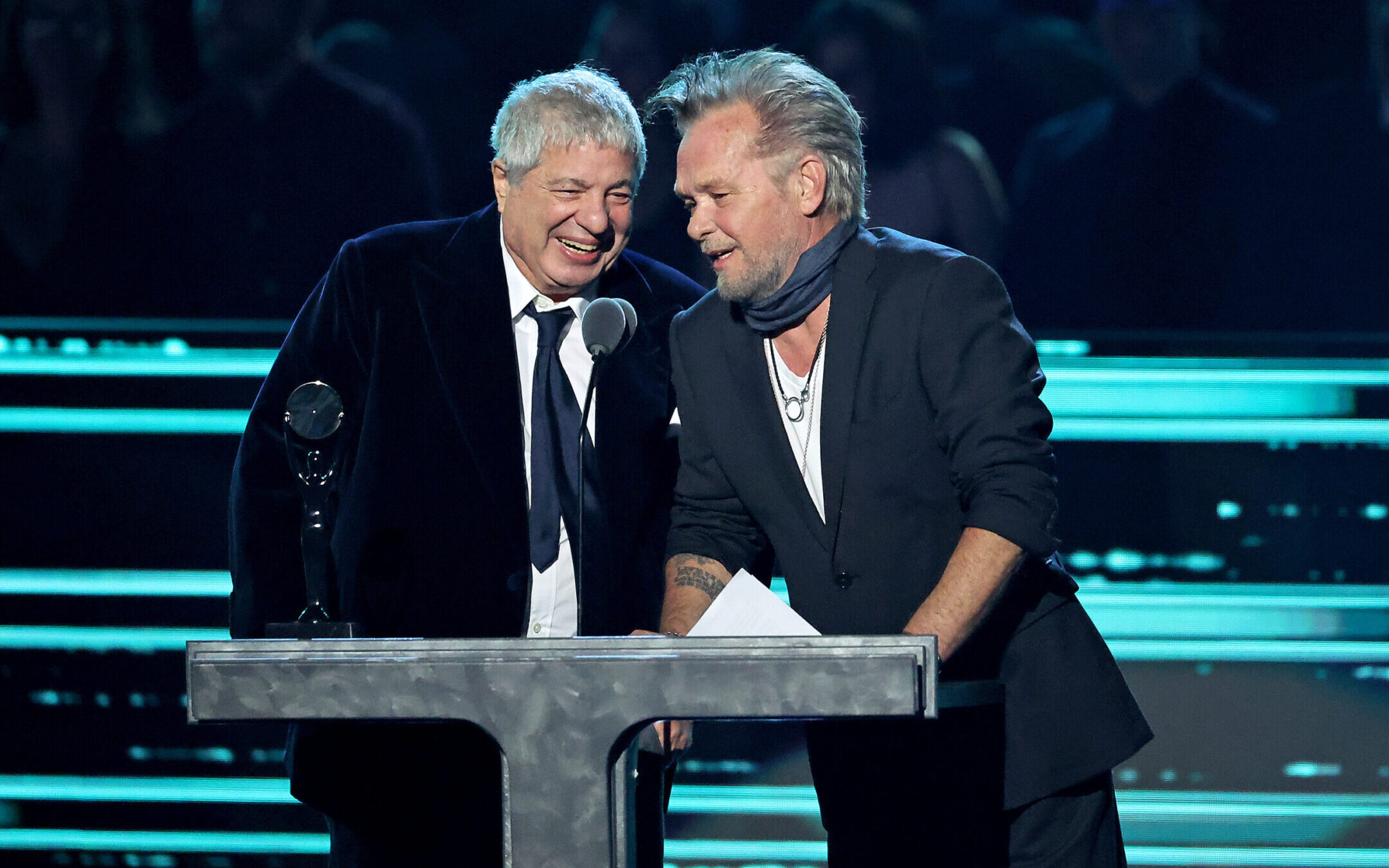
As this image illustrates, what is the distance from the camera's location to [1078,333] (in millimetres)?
3381

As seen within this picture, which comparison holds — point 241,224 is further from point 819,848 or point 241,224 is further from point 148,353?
point 819,848

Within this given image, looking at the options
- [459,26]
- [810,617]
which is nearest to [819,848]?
[810,617]

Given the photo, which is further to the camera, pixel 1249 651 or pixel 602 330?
pixel 1249 651

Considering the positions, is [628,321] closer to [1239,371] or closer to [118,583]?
[1239,371]

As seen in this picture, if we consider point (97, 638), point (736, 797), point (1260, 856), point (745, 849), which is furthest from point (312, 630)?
point (1260, 856)

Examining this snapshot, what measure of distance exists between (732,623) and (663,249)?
6.56 feet

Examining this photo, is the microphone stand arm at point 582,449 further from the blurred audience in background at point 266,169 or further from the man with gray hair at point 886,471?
the blurred audience in background at point 266,169

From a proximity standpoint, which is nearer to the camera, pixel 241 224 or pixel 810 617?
pixel 810 617

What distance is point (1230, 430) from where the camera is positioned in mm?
3385

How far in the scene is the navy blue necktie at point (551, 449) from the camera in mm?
2338

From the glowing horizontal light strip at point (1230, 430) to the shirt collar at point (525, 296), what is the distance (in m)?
1.45

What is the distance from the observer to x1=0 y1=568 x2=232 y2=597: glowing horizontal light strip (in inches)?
143

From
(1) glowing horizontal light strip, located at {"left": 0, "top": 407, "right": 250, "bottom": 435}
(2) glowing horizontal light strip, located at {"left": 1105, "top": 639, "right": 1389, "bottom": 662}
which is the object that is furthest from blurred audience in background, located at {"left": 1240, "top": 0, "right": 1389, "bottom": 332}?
(1) glowing horizontal light strip, located at {"left": 0, "top": 407, "right": 250, "bottom": 435}

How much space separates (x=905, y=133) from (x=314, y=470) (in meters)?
2.12
